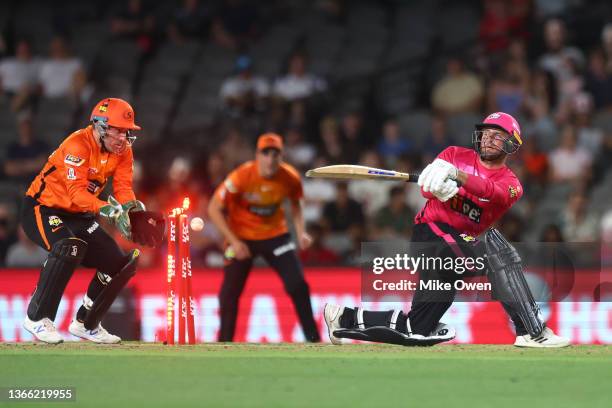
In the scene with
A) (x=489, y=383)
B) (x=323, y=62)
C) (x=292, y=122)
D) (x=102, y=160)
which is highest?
(x=323, y=62)

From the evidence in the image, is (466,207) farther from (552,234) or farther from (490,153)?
(552,234)

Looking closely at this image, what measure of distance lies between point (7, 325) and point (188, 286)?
153 inches

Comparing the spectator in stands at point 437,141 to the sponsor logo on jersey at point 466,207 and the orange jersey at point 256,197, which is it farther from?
the sponsor logo on jersey at point 466,207

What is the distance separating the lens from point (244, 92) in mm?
18359

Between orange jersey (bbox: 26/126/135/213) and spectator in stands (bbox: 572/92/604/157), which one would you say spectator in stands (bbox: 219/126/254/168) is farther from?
orange jersey (bbox: 26/126/135/213)

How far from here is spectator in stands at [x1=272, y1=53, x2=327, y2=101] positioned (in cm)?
1833

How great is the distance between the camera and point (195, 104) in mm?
19453

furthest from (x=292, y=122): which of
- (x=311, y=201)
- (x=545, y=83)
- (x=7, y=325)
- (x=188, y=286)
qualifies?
(x=188, y=286)

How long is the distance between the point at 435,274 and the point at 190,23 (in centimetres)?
1063

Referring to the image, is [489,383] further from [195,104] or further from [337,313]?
[195,104]

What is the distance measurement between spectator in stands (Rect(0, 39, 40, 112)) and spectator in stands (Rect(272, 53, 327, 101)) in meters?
3.52

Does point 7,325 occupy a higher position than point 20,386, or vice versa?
point 7,325

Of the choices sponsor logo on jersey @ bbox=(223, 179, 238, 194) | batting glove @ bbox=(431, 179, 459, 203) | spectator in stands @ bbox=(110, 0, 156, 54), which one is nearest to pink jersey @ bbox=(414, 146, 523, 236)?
batting glove @ bbox=(431, 179, 459, 203)

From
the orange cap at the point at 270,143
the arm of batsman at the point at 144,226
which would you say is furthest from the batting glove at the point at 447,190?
the orange cap at the point at 270,143
